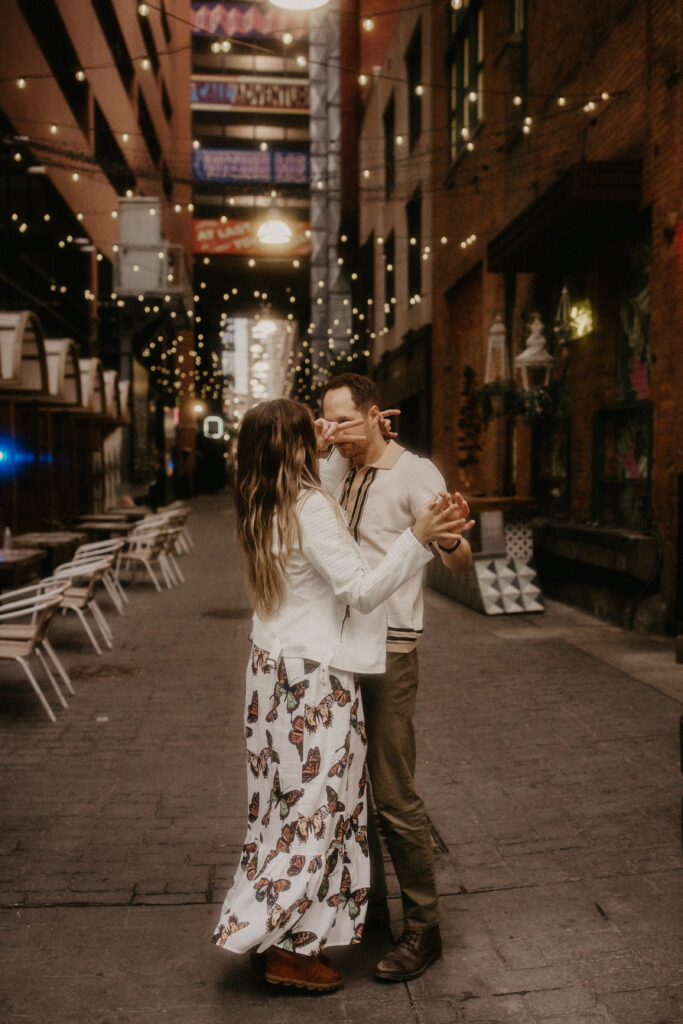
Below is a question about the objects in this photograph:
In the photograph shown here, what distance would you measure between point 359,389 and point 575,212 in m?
7.20

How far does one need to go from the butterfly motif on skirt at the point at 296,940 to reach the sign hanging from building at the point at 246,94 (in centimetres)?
6634

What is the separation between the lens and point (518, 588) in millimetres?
10969

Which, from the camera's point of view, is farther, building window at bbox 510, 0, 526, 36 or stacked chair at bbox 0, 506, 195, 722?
building window at bbox 510, 0, 526, 36

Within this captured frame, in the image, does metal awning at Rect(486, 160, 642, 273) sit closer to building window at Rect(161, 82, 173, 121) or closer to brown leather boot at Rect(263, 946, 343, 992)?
brown leather boot at Rect(263, 946, 343, 992)

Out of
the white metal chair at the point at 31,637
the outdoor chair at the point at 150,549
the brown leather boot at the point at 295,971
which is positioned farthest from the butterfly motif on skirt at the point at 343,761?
the outdoor chair at the point at 150,549

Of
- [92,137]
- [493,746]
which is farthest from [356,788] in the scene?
[92,137]

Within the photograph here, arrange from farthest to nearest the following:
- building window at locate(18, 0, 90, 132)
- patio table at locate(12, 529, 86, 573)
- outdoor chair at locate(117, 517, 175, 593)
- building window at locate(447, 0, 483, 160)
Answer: building window at locate(18, 0, 90, 132) < building window at locate(447, 0, 483, 160) < outdoor chair at locate(117, 517, 175, 593) < patio table at locate(12, 529, 86, 573)

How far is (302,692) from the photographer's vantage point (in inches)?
119

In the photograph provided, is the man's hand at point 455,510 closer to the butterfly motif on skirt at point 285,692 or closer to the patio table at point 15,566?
the butterfly motif on skirt at point 285,692

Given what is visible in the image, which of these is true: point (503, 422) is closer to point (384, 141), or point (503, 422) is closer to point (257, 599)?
point (257, 599)

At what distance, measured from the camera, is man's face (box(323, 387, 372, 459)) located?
11.3 feet

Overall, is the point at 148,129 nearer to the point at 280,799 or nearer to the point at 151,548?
the point at 151,548

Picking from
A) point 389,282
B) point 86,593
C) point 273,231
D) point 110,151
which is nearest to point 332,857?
point 86,593

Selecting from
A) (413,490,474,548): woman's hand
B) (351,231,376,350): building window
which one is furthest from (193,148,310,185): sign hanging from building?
(413,490,474,548): woman's hand
